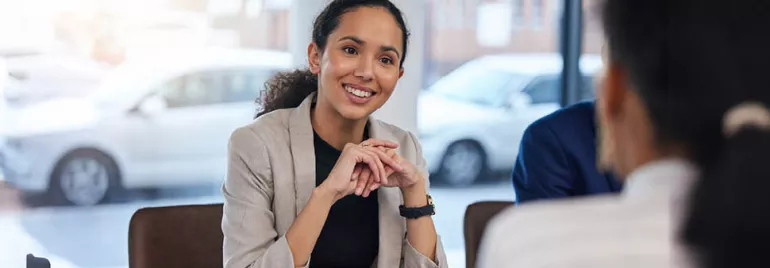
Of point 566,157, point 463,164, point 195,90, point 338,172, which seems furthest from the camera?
point 463,164

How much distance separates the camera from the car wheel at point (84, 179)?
13.5 feet

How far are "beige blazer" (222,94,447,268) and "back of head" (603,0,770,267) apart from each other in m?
1.25

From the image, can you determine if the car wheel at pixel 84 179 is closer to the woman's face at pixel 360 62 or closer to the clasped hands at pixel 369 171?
the woman's face at pixel 360 62

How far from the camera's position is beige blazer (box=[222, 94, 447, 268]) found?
1780 mm

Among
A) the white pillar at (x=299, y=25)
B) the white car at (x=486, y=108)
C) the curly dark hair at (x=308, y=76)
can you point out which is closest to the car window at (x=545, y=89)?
the white car at (x=486, y=108)

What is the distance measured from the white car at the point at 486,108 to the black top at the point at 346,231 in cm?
283

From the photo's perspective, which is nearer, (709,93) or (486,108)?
(709,93)

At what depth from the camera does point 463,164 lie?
491 centimetres

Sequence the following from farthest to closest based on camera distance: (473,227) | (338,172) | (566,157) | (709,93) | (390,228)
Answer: (473,227) → (390,228) → (338,172) → (566,157) → (709,93)

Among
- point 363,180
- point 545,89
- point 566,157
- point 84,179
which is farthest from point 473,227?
point 545,89

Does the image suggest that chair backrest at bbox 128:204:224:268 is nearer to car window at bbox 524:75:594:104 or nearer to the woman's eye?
→ the woman's eye

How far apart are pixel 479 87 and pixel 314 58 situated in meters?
2.99

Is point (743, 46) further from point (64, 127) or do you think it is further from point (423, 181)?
point (64, 127)

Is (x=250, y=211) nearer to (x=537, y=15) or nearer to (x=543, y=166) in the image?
(x=543, y=166)
